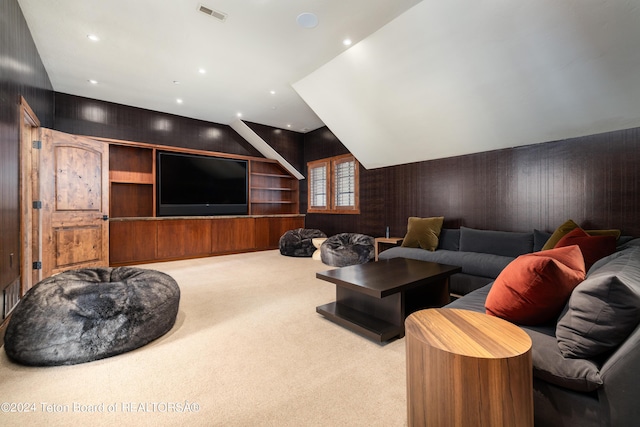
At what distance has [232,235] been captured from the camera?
247 inches

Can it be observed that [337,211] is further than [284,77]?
Yes

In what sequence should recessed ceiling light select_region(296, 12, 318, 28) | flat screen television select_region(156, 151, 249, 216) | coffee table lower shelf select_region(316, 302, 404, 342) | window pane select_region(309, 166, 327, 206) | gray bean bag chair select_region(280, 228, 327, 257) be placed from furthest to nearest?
window pane select_region(309, 166, 327, 206), gray bean bag chair select_region(280, 228, 327, 257), flat screen television select_region(156, 151, 249, 216), recessed ceiling light select_region(296, 12, 318, 28), coffee table lower shelf select_region(316, 302, 404, 342)

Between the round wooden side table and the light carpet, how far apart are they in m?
0.40

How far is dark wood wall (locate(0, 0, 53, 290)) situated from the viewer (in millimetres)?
2365

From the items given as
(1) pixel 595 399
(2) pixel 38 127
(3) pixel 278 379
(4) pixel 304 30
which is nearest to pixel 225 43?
(4) pixel 304 30

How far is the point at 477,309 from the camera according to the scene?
5.76 feet

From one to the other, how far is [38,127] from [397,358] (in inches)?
193

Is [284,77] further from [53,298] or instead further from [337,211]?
[53,298]

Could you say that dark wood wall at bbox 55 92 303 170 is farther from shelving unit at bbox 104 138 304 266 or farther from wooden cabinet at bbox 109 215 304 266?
wooden cabinet at bbox 109 215 304 266

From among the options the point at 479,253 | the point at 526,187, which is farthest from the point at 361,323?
the point at 526,187

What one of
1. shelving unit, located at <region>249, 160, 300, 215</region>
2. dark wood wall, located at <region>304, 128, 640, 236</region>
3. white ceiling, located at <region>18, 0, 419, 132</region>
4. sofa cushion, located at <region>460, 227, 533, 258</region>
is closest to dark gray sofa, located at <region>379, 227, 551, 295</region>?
sofa cushion, located at <region>460, 227, 533, 258</region>

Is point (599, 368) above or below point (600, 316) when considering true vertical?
below

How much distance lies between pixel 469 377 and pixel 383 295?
1088 mm

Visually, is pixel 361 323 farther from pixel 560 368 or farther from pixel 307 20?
pixel 307 20
